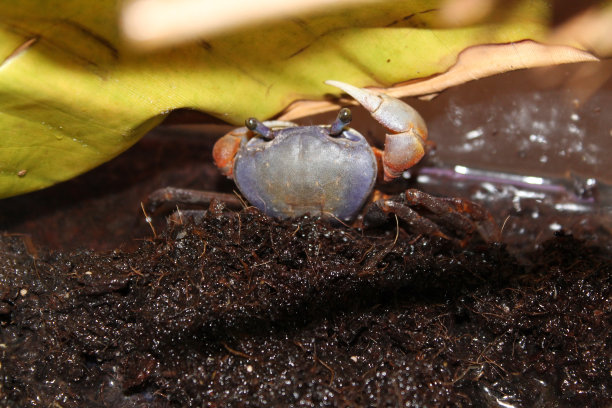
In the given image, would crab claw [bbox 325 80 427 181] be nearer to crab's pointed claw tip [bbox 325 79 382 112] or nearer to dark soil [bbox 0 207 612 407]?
crab's pointed claw tip [bbox 325 79 382 112]

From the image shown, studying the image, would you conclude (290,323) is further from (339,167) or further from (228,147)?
(228,147)

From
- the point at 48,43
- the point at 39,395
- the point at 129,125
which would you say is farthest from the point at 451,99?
the point at 39,395

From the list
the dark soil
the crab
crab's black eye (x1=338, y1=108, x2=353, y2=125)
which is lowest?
the dark soil

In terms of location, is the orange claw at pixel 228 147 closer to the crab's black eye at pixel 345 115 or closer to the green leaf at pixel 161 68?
the green leaf at pixel 161 68

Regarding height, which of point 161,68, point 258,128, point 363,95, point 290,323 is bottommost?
point 290,323

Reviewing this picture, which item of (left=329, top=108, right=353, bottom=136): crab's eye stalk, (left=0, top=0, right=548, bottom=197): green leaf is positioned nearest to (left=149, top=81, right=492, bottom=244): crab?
(left=329, top=108, right=353, bottom=136): crab's eye stalk

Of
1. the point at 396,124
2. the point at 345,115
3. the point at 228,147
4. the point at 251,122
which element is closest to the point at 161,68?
the point at 251,122
